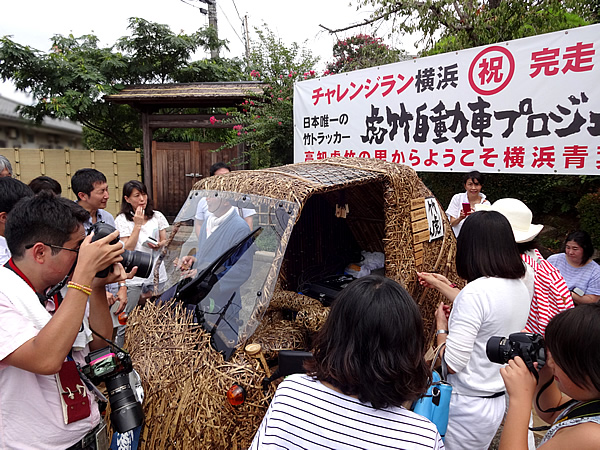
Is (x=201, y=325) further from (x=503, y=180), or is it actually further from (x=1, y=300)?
(x=503, y=180)

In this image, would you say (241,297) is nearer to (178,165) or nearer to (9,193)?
(9,193)

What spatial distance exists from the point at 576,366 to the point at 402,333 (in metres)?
0.58

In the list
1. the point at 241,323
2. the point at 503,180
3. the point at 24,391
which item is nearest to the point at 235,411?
the point at 241,323

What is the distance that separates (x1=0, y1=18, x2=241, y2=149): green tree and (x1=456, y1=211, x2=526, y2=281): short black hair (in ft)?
33.1

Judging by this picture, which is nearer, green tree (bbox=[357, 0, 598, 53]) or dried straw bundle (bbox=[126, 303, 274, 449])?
dried straw bundle (bbox=[126, 303, 274, 449])

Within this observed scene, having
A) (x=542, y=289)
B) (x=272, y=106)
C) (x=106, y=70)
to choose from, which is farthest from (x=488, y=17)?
(x=106, y=70)

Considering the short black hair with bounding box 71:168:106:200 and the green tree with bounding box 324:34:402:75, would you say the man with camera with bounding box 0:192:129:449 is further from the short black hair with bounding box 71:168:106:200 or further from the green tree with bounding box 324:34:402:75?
the green tree with bounding box 324:34:402:75

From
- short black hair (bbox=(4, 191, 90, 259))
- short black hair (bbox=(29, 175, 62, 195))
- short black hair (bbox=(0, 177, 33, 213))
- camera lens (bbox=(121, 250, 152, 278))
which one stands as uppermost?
short black hair (bbox=(29, 175, 62, 195))

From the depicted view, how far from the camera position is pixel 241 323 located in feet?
7.89

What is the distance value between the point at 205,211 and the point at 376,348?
2.11m

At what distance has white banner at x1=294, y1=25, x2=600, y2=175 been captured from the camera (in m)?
4.36

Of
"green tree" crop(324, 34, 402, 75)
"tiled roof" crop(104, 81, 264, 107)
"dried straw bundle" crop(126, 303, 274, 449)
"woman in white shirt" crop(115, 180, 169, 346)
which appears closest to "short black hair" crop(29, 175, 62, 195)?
"woman in white shirt" crop(115, 180, 169, 346)

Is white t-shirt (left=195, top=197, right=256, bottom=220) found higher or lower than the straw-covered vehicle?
higher

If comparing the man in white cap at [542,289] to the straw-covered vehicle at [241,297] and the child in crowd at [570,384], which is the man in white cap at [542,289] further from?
the child in crowd at [570,384]
